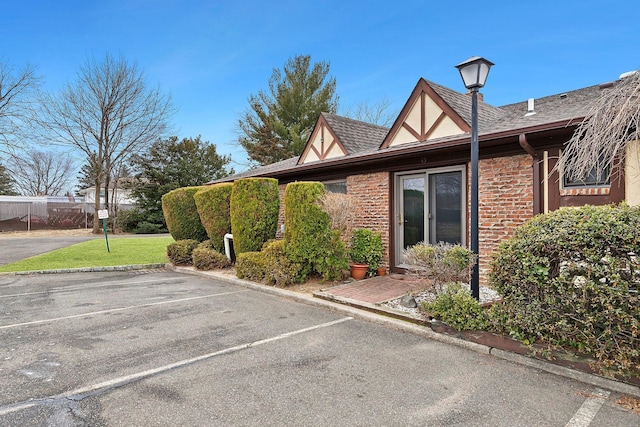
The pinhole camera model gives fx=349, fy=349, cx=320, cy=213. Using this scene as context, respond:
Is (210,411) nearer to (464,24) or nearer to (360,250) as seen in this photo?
(360,250)

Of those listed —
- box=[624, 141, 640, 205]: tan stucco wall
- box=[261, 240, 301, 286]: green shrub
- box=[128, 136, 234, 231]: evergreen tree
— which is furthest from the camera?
box=[128, 136, 234, 231]: evergreen tree

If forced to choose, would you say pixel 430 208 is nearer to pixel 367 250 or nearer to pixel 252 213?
pixel 367 250

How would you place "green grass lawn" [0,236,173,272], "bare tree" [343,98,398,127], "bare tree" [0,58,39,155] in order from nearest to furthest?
"green grass lawn" [0,236,173,272]
"bare tree" [0,58,39,155]
"bare tree" [343,98,398,127]

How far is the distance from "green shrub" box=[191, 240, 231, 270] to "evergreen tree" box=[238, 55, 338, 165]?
16016mm

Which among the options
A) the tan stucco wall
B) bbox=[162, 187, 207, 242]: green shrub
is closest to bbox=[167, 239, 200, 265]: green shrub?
bbox=[162, 187, 207, 242]: green shrub

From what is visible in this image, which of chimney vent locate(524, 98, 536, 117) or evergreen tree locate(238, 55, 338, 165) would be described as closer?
chimney vent locate(524, 98, 536, 117)

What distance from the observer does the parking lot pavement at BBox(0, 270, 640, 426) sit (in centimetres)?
261

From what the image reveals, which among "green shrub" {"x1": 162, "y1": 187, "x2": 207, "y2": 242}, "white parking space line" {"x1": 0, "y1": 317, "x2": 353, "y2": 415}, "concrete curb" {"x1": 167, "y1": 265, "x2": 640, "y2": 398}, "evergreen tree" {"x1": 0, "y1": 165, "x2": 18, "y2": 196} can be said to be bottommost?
"white parking space line" {"x1": 0, "y1": 317, "x2": 353, "y2": 415}

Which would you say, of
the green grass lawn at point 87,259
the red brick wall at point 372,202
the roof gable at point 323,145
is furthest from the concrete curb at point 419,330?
the roof gable at point 323,145

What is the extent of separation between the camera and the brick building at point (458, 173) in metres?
5.34

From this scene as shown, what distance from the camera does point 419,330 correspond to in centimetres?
437

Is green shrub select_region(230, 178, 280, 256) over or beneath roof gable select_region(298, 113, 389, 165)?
beneath

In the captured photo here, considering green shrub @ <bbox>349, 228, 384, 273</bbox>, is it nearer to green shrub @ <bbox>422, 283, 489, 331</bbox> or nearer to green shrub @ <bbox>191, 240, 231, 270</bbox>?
green shrub @ <bbox>422, 283, 489, 331</bbox>

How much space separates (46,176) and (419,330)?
50136mm
